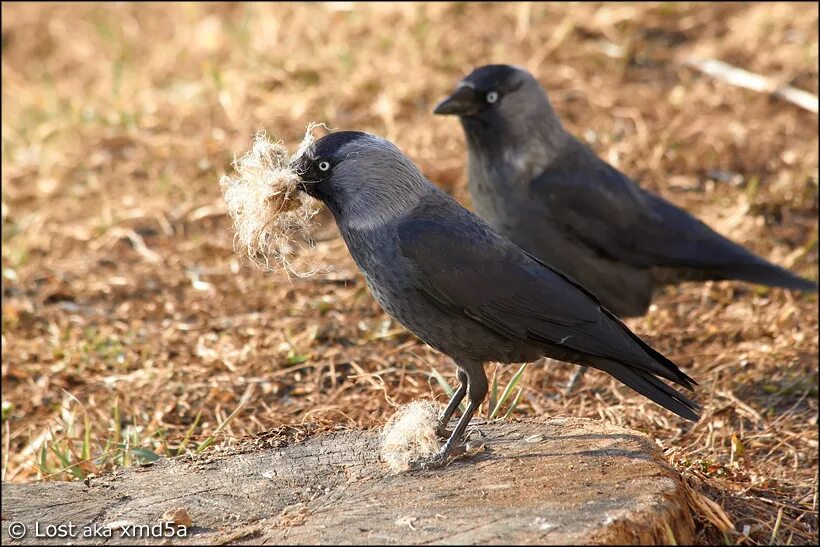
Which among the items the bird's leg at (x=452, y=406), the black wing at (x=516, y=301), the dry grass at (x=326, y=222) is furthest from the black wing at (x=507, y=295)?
the dry grass at (x=326, y=222)

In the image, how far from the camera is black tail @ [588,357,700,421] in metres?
3.45

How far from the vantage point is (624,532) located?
2.72 m

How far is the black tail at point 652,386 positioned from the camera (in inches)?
136

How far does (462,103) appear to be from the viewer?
5496 mm

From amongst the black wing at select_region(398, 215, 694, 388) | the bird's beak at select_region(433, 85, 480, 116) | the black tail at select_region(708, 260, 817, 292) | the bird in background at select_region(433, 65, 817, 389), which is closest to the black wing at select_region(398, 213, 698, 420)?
the black wing at select_region(398, 215, 694, 388)

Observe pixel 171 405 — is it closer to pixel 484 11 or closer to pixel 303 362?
pixel 303 362

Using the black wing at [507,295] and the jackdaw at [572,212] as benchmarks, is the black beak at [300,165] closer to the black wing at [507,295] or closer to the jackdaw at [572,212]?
the black wing at [507,295]

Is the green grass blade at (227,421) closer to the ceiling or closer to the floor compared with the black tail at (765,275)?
closer to the floor

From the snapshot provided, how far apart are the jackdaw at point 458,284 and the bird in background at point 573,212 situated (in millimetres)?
1710

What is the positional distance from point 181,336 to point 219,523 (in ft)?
8.60

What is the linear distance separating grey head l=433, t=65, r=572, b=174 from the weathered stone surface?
227 centimetres

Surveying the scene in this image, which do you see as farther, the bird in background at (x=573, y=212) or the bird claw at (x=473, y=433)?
the bird in background at (x=573, y=212)

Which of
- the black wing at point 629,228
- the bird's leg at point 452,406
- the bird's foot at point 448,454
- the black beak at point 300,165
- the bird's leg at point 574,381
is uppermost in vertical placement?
the black beak at point 300,165

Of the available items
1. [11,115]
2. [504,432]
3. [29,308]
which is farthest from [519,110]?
[11,115]
